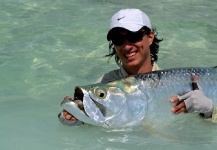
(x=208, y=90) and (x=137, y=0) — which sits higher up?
(x=208, y=90)

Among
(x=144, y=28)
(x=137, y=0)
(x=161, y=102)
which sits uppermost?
(x=144, y=28)

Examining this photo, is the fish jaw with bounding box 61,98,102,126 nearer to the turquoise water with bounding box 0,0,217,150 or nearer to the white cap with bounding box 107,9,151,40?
the turquoise water with bounding box 0,0,217,150

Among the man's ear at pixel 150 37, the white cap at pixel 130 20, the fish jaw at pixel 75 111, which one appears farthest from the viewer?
the man's ear at pixel 150 37

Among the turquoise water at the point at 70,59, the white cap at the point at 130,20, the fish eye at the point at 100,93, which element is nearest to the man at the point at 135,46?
the white cap at the point at 130,20

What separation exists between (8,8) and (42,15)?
3.56ft

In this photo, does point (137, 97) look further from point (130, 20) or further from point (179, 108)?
point (130, 20)

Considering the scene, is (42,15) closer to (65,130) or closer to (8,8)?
(8,8)

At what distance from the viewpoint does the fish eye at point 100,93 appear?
2.74m

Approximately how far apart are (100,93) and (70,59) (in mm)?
3550

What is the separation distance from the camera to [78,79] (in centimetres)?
536

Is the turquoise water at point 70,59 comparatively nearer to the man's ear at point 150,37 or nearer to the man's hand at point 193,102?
the man's hand at point 193,102

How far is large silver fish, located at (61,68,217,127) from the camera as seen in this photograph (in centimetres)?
273

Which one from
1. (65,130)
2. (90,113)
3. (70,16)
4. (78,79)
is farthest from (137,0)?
(90,113)

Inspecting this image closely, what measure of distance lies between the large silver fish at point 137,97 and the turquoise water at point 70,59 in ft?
0.82
